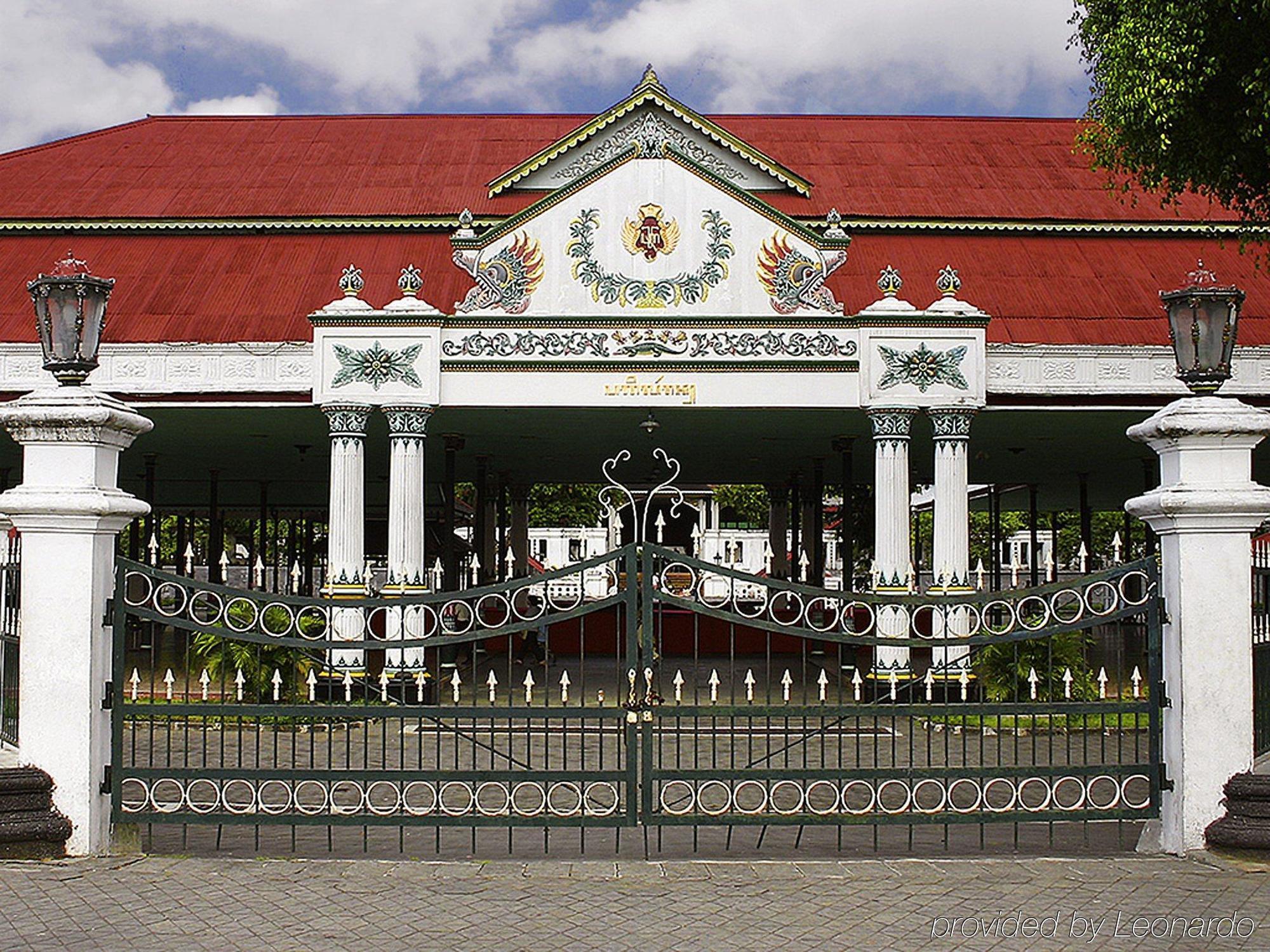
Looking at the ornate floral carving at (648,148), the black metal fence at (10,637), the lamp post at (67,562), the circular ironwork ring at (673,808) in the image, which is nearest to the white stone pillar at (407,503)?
the ornate floral carving at (648,148)

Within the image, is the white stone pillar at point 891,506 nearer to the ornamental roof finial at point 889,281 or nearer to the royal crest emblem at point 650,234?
the ornamental roof finial at point 889,281

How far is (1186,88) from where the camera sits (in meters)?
10.2

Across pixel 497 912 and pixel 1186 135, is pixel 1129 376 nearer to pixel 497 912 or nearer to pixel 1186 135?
pixel 1186 135

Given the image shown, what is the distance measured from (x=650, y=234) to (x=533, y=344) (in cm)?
170

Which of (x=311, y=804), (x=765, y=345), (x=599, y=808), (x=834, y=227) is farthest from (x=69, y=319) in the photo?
(x=834, y=227)

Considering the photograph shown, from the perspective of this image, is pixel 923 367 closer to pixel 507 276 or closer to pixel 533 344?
pixel 533 344

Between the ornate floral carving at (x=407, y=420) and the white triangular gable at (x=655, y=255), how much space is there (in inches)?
44.8

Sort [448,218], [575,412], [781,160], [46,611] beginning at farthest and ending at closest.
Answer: [781,160], [448,218], [575,412], [46,611]

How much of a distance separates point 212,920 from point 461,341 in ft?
27.0

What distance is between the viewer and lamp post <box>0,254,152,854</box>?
6652 mm

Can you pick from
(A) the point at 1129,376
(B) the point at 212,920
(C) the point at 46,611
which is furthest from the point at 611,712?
(A) the point at 1129,376

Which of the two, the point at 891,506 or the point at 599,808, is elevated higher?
the point at 891,506

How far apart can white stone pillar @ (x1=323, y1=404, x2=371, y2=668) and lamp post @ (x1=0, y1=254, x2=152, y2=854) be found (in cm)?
560

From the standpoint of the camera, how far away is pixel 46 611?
6711 millimetres
